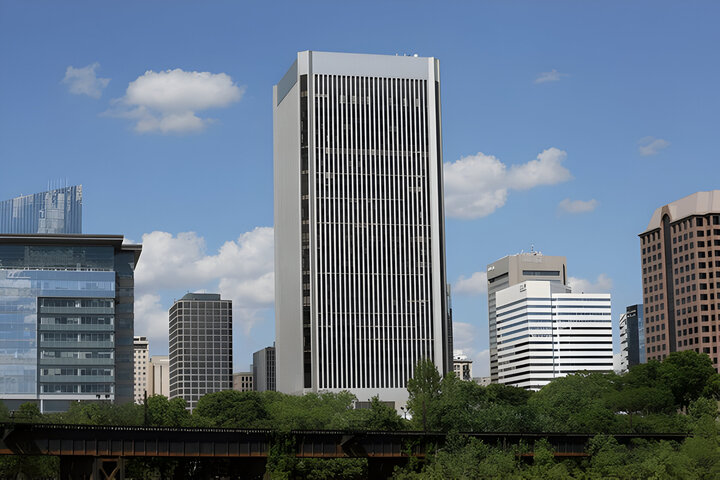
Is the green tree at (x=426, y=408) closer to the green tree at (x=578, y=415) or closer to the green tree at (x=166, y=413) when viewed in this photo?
the green tree at (x=578, y=415)

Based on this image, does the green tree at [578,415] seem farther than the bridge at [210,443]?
Yes

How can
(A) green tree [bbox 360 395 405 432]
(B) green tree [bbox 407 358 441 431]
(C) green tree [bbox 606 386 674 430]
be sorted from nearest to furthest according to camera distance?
(A) green tree [bbox 360 395 405 432] → (B) green tree [bbox 407 358 441 431] → (C) green tree [bbox 606 386 674 430]

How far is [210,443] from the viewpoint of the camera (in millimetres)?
124438

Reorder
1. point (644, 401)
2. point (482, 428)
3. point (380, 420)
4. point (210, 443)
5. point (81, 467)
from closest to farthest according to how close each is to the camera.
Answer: point (210, 443) → point (81, 467) → point (482, 428) → point (380, 420) → point (644, 401)

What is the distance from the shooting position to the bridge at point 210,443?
382 ft

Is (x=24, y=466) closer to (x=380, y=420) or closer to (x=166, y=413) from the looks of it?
(x=166, y=413)

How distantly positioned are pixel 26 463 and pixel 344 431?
4658 cm

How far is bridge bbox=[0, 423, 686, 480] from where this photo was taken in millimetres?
116375

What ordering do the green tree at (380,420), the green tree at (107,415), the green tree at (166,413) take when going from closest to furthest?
the green tree at (380,420) → the green tree at (107,415) → the green tree at (166,413)

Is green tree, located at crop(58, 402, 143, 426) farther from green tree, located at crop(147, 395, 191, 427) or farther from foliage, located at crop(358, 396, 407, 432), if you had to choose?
foliage, located at crop(358, 396, 407, 432)

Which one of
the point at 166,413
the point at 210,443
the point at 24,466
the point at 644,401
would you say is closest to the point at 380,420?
the point at 166,413

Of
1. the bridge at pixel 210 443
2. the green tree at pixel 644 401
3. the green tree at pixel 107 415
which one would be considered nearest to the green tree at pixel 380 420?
the bridge at pixel 210 443

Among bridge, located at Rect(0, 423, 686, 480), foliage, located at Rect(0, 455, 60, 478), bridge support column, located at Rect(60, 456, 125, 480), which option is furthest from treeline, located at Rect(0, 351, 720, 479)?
bridge support column, located at Rect(60, 456, 125, 480)

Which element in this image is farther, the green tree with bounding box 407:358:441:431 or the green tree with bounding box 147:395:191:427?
the green tree with bounding box 147:395:191:427
